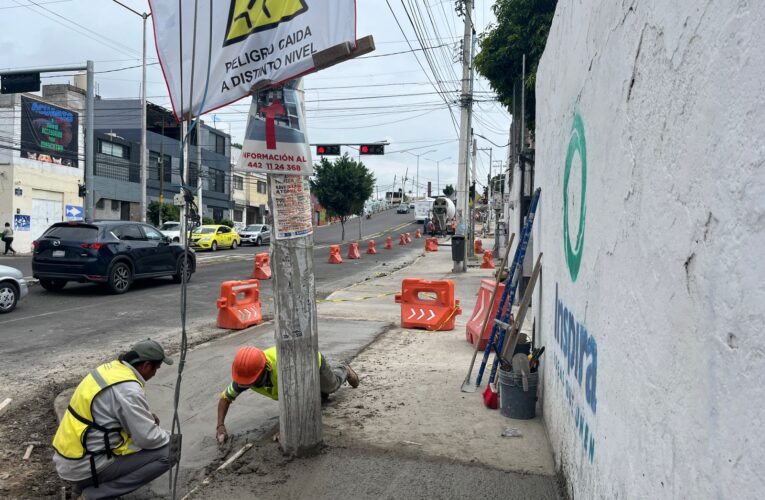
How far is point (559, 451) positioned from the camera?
160 inches

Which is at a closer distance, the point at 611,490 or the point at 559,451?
the point at 611,490

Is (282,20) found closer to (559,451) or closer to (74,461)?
(74,461)

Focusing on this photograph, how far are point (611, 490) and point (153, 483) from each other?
130 inches

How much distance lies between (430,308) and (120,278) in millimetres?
7918

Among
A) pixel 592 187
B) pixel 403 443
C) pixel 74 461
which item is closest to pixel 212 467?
pixel 74 461

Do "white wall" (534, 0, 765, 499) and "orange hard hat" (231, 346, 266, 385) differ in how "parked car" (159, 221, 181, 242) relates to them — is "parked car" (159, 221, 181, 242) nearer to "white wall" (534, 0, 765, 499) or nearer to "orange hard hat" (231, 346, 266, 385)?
"orange hard hat" (231, 346, 266, 385)

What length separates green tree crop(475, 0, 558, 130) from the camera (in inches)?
680

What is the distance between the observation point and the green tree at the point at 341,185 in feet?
149

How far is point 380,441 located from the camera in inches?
188

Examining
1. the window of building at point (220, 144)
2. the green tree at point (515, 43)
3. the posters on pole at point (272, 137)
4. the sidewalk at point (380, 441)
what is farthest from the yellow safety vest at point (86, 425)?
the window of building at point (220, 144)

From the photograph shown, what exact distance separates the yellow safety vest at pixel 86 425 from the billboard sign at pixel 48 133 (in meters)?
28.8

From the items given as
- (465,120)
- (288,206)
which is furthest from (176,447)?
(465,120)

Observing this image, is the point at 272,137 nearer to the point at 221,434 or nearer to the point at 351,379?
the point at 221,434

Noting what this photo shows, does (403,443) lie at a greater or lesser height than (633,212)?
lesser
